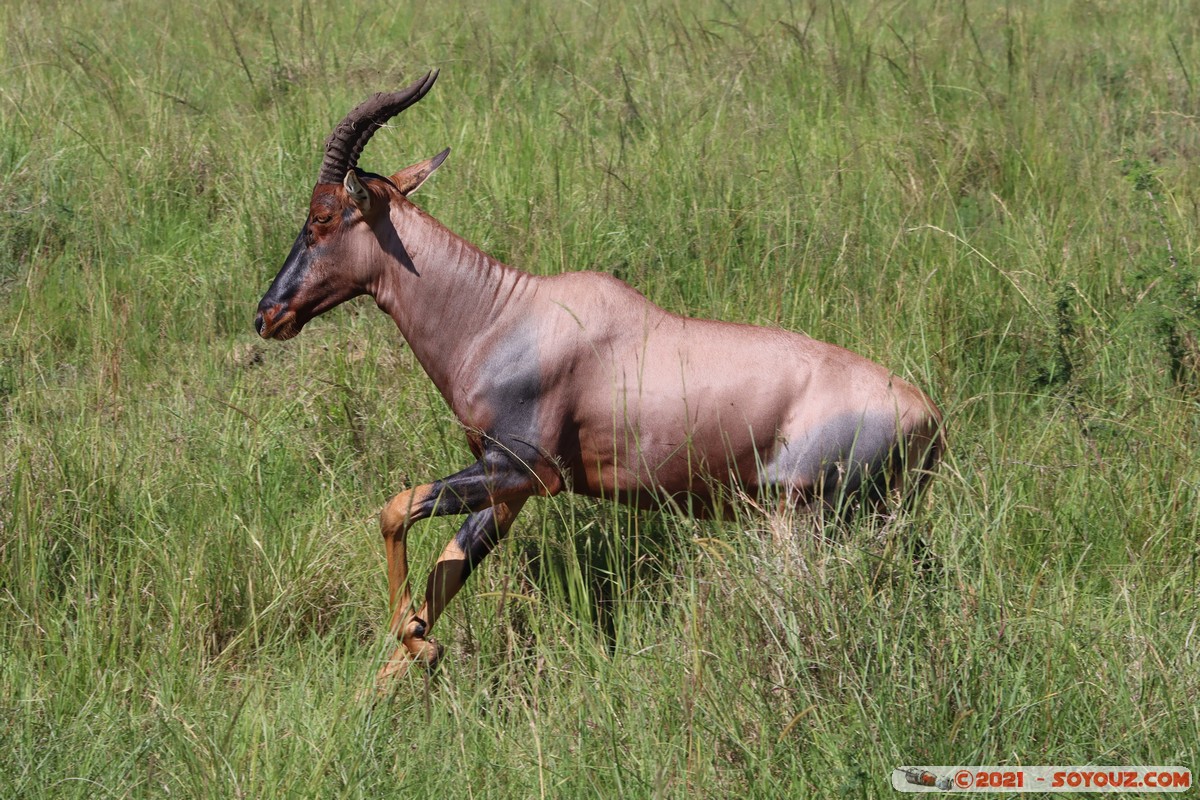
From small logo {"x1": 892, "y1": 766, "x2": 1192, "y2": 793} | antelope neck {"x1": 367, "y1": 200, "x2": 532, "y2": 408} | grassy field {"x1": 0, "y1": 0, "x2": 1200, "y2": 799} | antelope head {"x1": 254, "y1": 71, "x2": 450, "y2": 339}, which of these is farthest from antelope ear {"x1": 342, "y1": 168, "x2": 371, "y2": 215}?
small logo {"x1": 892, "y1": 766, "x2": 1192, "y2": 793}

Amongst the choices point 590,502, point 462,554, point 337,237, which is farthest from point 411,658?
point 337,237

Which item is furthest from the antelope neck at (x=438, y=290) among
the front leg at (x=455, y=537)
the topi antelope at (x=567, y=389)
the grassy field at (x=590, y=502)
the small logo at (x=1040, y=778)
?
the small logo at (x=1040, y=778)

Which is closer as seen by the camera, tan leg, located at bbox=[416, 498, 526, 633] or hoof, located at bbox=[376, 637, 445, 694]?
hoof, located at bbox=[376, 637, 445, 694]

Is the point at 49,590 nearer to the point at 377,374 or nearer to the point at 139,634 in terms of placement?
the point at 139,634

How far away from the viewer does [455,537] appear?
15.3ft

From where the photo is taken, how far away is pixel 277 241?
22.4ft

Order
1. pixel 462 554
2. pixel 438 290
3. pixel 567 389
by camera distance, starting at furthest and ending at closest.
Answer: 1. pixel 438 290
2. pixel 567 389
3. pixel 462 554

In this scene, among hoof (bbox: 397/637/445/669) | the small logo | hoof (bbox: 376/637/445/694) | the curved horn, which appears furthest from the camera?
the curved horn

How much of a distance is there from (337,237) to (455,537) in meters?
1.19

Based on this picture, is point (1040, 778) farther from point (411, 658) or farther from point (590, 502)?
point (590, 502)

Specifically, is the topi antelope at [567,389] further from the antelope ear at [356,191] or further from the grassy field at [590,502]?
the grassy field at [590,502]

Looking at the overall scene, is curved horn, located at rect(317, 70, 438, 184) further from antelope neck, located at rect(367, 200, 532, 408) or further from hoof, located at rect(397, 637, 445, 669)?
hoof, located at rect(397, 637, 445, 669)

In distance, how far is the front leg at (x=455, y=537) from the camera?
4465 millimetres

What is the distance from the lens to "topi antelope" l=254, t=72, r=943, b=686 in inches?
178
